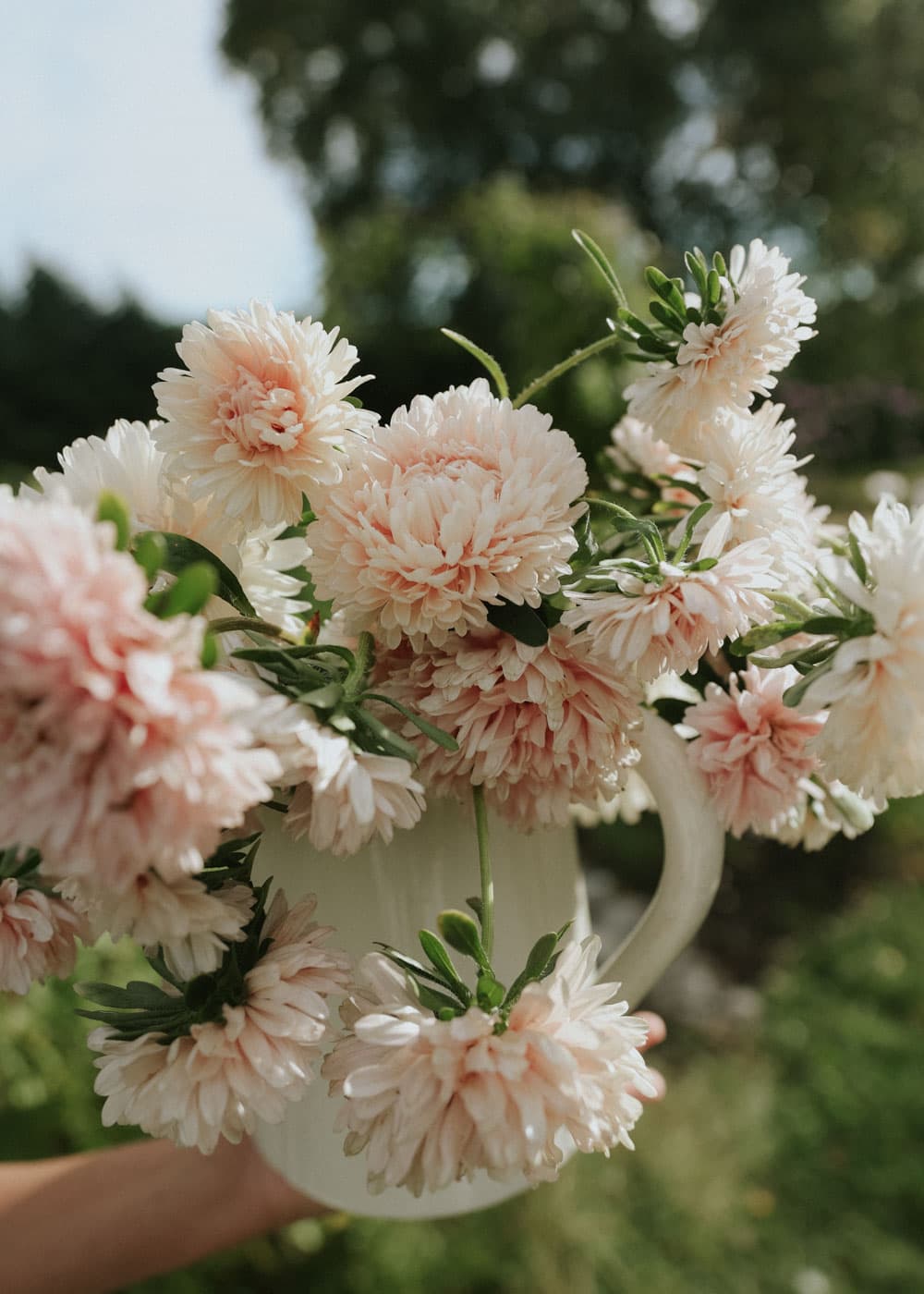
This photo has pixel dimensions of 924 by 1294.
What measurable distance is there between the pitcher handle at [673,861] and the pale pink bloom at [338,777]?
8.7 inches

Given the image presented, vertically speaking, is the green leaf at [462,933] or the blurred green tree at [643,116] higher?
the green leaf at [462,933]

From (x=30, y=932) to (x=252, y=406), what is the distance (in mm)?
276

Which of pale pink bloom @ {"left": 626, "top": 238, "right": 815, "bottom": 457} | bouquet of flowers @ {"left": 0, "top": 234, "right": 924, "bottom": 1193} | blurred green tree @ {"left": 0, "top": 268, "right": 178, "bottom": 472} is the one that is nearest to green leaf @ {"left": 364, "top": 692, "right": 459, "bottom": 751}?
bouquet of flowers @ {"left": 0, "top": 234, "right": 924, "bottom": 1193}

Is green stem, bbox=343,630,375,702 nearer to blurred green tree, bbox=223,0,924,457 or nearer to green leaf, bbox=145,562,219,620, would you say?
green leaf, bbox=145,562,219,620

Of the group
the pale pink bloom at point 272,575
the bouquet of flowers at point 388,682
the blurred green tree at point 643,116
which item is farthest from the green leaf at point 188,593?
the blurred green tree at point 643,116

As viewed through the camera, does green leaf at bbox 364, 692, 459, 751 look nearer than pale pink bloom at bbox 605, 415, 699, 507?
Yes

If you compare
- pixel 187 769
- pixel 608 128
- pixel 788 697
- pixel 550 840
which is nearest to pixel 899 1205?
pixel 550 840

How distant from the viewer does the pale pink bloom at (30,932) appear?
469 millimetres

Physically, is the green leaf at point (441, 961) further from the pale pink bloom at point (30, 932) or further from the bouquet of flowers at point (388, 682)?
the pale pink bloom at point (30, 932)

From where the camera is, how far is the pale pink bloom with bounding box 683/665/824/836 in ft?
1.77

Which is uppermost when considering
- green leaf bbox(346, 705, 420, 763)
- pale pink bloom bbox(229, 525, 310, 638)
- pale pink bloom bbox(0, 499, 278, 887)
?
pale pink bloom bbox(0, 499, 278, 887)

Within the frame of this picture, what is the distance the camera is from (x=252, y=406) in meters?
0.47

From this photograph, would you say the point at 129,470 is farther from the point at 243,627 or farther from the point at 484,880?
the point at 484,880

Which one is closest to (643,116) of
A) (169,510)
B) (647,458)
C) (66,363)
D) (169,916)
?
(66,363)
